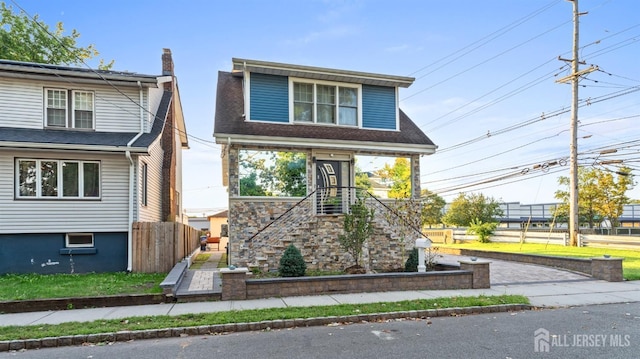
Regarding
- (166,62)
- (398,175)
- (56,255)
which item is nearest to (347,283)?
(398,175)

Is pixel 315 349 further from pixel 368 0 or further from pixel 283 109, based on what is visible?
pixel 368 0

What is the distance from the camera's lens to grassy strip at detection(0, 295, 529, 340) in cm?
647

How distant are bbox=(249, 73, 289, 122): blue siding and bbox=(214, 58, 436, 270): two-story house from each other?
0.12ft

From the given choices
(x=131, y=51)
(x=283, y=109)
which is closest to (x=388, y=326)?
(x=283, y=109)

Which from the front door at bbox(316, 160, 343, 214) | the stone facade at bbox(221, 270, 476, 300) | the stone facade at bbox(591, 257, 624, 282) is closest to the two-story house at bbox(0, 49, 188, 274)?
the stone facade at bbox(221, 270, 476, 300)

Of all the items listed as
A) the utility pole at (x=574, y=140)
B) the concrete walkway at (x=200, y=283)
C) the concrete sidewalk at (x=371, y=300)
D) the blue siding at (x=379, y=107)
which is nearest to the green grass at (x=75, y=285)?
the concrete walkway at (x=200, y=283)

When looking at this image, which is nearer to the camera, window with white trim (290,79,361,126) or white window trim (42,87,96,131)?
white window trim (42,87,96,131)

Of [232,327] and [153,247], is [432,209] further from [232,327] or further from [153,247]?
[232,327]

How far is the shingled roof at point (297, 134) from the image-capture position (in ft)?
41.1

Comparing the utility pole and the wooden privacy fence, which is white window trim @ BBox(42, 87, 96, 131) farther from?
the utility pole

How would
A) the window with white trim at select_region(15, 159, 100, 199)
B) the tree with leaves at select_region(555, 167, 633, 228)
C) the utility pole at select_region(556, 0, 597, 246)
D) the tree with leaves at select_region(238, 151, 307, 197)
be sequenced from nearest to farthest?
the window with white trim at select_region(15, 159, 100, 199) → the tree with leaves at select_region(238, 151, 307, 197) → the utility pole at select_region(556, 0, 597, 246) → the tree with leaves at select_region(555, 167, 633, 228)

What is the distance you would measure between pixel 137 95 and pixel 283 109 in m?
5.36

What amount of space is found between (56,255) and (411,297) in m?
10.9

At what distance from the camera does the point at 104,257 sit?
12.5m
